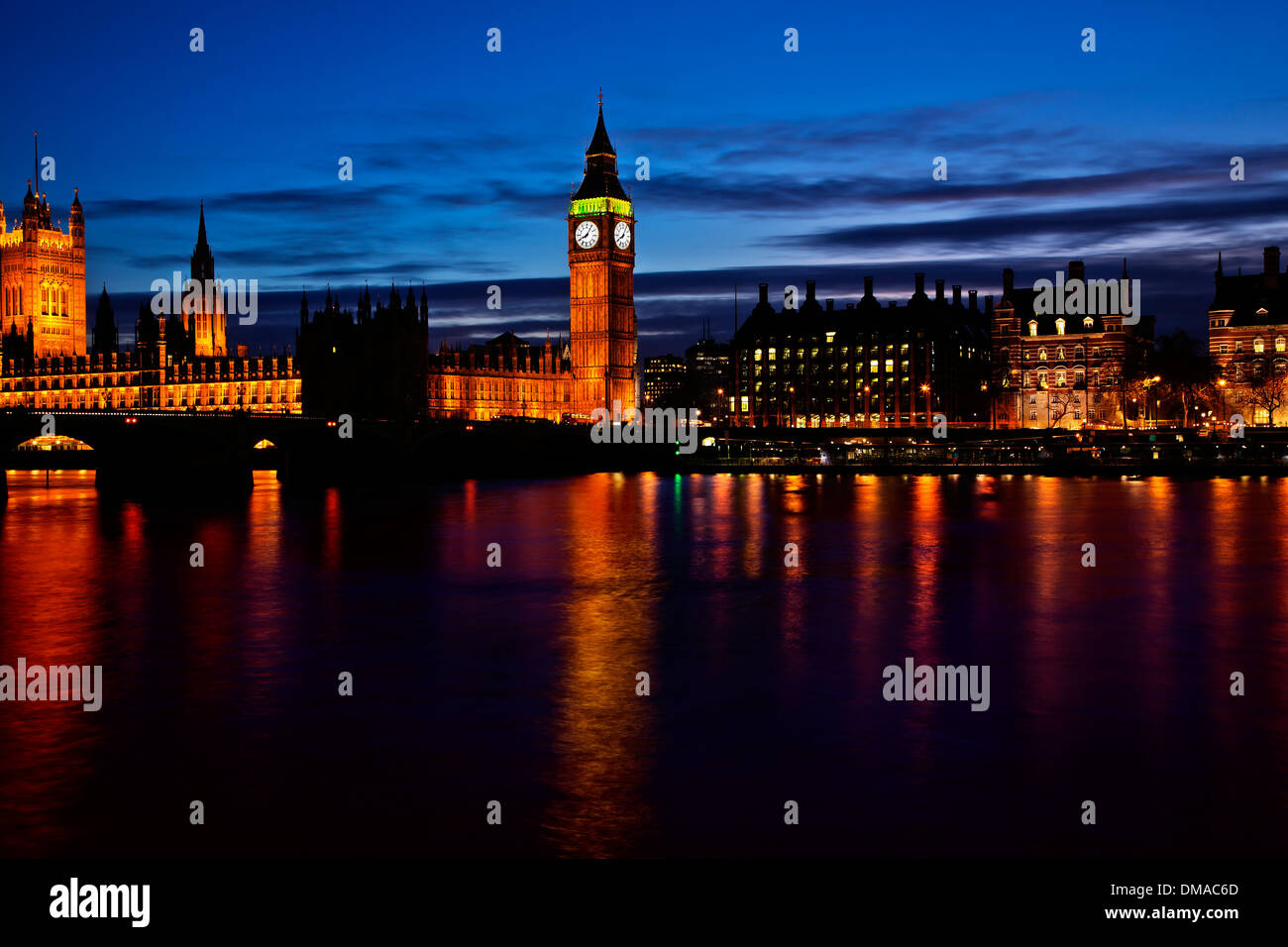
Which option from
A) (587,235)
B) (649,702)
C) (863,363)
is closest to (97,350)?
(587,235)

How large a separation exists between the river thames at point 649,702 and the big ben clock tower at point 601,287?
10478 cm

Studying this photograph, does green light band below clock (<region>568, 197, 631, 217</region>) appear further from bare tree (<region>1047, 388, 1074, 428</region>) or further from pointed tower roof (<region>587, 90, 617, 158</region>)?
bare tree (<region>1047, 388, 1074, 428</region>)

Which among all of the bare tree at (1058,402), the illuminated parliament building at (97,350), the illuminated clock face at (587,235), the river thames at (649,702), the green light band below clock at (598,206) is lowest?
the river thames at (649,702)

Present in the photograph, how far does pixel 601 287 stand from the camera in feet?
450

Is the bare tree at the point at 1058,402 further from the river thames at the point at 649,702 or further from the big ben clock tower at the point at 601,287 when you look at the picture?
the river thames at the point at 649,702

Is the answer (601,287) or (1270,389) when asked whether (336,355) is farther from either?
(1270,389)

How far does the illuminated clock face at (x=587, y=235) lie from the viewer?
138 meters

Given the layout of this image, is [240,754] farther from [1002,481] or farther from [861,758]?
[1002,481]

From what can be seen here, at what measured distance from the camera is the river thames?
9.86m

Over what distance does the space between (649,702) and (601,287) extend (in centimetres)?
12530

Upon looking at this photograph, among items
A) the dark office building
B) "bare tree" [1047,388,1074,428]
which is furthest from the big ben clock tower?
"bare tree" [1047,388,1074,428]

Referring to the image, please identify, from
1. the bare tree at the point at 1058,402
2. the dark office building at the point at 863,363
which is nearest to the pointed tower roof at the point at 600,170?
the dark office building at the point at 863,363
